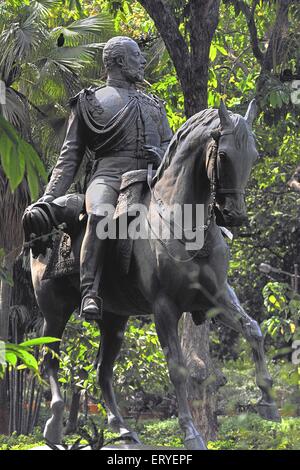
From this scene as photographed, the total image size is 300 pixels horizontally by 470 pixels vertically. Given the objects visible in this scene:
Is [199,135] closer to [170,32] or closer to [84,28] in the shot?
[170,32]

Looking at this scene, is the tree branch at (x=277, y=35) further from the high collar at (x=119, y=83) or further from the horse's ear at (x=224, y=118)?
the horse's ear at (x=224, y=118)

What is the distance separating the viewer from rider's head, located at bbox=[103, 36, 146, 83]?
971cm

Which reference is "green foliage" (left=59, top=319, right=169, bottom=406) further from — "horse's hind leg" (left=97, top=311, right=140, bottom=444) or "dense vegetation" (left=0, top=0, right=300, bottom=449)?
"horse's hind leg" (left=97, top=311, right=140, bottom=444)

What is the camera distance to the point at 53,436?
31.6ft

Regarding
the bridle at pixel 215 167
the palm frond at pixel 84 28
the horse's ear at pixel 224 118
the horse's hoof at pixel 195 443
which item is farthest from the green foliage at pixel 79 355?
the horse's ear at pixel 224 118

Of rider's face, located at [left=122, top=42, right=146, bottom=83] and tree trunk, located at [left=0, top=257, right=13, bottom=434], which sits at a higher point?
rider's face, located at [left=122, top=42, right=146, bottom=83]

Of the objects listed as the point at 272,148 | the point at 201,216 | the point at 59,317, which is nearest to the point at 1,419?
the point at 272,148

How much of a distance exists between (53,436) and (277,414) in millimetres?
2426

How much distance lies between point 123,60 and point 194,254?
6.74ft

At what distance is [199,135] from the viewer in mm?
8523

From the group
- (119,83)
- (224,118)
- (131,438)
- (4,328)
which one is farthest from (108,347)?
(4,328)

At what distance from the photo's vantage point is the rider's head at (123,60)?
971 centimetres
